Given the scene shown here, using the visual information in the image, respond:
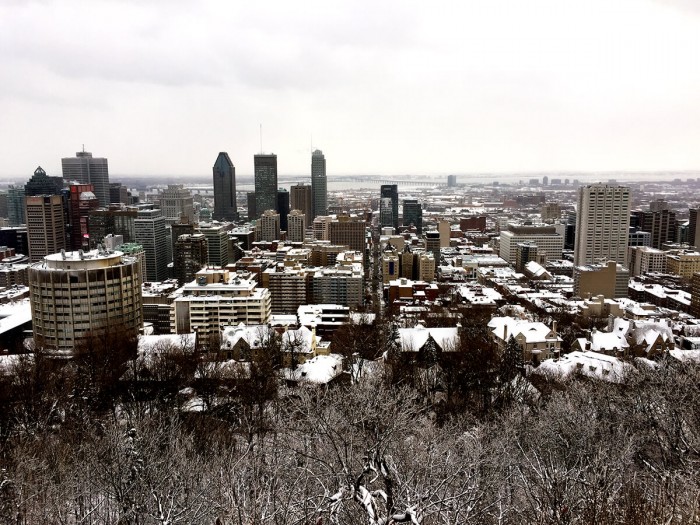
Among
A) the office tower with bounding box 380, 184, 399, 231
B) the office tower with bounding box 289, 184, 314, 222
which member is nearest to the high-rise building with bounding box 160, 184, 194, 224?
the office tower with bounding box 289, 184, 314, 222

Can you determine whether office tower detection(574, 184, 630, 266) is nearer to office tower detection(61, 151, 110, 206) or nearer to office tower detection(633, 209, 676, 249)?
office tower detection(633, 209, 676, 249)

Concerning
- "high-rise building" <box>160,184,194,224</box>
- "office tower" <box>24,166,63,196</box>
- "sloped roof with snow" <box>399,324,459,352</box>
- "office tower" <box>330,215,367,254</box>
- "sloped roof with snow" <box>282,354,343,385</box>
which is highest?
"office tower" <box>24,166,63,196</box>

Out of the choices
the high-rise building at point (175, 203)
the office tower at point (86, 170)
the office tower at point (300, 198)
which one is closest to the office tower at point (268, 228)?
the office tower at point (300, 198)

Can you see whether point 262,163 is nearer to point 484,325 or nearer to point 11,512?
point 484,325

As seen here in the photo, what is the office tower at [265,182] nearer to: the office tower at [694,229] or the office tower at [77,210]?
the office tower at [77,210]

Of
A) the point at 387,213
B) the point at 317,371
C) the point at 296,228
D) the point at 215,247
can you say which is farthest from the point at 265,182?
the point at 317,371

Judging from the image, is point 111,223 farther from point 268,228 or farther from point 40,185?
point 268,228
